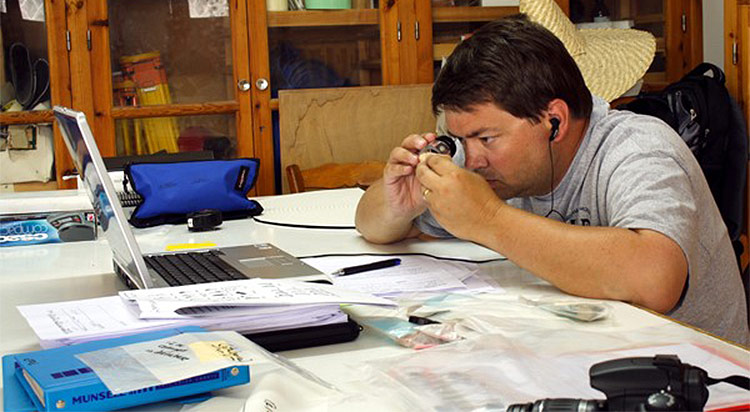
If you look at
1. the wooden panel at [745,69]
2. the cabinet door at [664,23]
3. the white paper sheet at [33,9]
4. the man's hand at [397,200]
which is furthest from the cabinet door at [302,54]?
the man's hand at [397,200]

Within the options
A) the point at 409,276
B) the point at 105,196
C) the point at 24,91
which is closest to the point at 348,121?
the point at 24,91

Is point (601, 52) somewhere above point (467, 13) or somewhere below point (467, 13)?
below

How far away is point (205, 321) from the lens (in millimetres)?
1200

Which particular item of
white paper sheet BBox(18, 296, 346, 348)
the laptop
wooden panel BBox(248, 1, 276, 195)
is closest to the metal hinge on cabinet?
wooden panel BBox(248, 1, 276, 195)

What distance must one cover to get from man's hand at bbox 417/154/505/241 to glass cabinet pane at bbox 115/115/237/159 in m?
2.30

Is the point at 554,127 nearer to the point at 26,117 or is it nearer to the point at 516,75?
the point at 516,75

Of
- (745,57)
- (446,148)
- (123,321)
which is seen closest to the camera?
(123,321)

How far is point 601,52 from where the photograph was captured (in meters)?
3.73

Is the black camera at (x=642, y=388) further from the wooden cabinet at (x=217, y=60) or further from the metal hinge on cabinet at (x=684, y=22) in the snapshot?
the metal hinge on cabinet at (x=684, y=22)

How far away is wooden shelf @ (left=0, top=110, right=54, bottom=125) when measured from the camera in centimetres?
364

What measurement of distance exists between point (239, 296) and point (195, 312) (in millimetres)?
58

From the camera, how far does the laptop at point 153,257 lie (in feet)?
4.40

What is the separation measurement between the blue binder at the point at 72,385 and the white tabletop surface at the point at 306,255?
15 cm

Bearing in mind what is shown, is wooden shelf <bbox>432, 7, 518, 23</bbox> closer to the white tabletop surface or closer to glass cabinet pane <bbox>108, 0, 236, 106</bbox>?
glass cabinet pane <bbox>108, 0, 236, 106</bbox>
